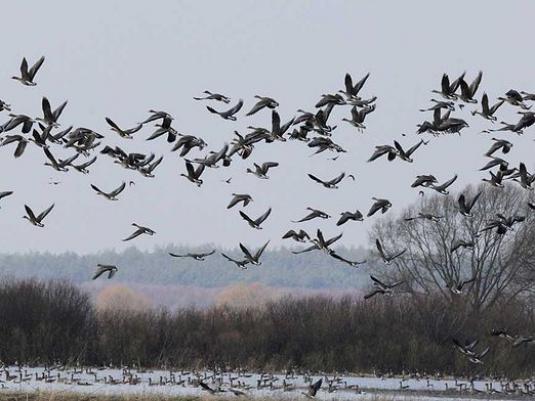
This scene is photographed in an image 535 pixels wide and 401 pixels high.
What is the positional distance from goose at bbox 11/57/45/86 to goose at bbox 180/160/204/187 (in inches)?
152

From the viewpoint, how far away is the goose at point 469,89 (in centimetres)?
2245

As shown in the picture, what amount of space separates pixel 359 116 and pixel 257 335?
91.1 ft

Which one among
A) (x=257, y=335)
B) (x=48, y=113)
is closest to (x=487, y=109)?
(x=48, y=113)

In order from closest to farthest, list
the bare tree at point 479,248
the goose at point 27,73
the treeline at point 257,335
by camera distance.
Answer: the goose at point 27,73
the treeline at point 257,335
the bare tree at point 479,248

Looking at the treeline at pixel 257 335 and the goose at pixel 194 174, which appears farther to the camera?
the treeline at pixel 257 335

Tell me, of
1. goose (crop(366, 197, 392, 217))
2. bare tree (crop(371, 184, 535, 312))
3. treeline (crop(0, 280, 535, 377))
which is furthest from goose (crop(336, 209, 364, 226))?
bare tree (crop(371, 184, 535, 312))

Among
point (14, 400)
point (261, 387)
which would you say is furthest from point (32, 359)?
point (14, 400)

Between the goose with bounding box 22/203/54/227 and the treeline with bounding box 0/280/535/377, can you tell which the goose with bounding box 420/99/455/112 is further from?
the treeline with bounding box 0/280/535/377

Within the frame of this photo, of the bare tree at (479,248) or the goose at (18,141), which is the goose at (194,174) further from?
the bare tree at (479,248)

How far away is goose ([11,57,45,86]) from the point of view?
21297 millimetres

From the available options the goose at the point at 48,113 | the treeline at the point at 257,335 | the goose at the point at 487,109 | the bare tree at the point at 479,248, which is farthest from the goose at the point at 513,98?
the bare tree at the point at 479,248

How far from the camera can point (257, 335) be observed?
5044 cm

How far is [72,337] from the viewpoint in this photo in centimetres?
4678

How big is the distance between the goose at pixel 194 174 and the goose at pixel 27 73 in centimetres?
385
